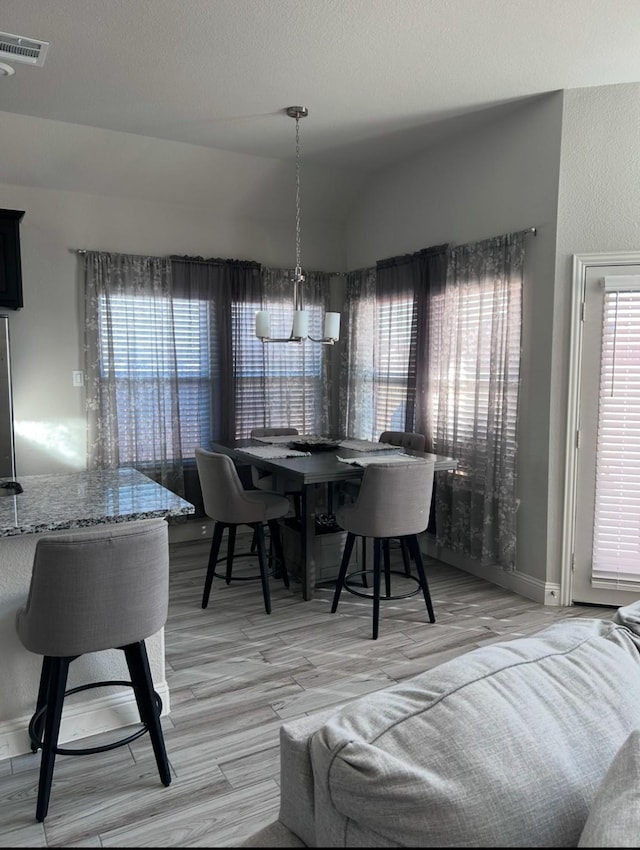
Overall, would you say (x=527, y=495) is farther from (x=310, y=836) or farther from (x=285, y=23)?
(x=310, y=836)

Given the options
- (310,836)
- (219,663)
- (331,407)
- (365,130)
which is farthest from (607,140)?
(310,836)

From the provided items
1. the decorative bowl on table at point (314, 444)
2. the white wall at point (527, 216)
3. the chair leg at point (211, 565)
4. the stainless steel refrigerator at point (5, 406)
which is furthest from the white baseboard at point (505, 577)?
the stainless steel refrigerator at point (5, 406)

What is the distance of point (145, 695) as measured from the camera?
2.08 metres

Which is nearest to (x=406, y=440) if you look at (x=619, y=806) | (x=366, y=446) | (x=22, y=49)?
(x=366, y=446)

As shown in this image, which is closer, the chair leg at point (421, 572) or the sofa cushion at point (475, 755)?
the sofa cushion at point (475, 755)

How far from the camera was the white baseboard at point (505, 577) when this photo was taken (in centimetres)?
375

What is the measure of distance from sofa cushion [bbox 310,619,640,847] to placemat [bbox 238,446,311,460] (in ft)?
9.64

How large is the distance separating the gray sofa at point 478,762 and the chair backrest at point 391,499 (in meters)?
2.19

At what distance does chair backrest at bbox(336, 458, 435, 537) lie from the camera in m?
3.26

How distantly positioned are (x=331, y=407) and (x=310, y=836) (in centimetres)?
495

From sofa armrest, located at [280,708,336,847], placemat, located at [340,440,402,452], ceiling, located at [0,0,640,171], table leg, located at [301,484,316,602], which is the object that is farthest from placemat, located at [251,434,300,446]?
sofa armrest, located at [280,708,336,847]

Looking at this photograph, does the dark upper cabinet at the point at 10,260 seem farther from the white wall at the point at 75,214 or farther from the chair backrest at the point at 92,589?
the chair backrest at the point at 92,589

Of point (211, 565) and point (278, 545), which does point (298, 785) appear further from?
point (278, 545)

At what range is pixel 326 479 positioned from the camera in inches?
136
